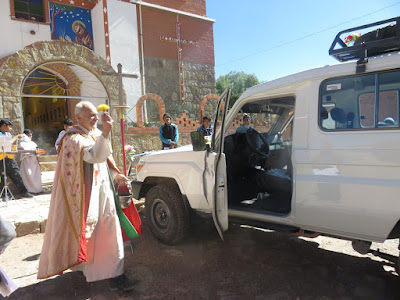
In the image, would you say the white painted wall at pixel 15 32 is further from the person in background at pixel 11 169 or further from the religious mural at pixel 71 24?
the person in background at pixel 11 169

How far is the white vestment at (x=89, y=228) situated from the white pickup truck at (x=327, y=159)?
1029 mm

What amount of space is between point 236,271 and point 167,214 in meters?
1.15

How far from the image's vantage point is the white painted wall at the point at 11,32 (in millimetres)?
9469

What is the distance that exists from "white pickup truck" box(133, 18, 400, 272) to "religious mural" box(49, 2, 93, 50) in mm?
9517

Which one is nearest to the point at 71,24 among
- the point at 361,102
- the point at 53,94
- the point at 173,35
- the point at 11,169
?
the point at 53,94

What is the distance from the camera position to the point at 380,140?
7.42 ft

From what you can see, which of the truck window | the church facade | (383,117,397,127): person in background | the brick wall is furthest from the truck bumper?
the brick wall

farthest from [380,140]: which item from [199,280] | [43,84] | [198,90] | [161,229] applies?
[198,90]

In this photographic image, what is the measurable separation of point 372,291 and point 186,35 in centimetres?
1343

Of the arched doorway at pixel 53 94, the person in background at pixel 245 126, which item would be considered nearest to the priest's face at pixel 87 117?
the person in background at pixel 245 126

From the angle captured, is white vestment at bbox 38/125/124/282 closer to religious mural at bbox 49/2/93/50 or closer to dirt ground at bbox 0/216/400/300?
dirt ground at bbox 0/216/400/300

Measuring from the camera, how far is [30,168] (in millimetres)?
6656

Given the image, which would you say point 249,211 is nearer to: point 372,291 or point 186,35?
point 372,291

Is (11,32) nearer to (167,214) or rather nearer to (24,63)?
(24,63)
